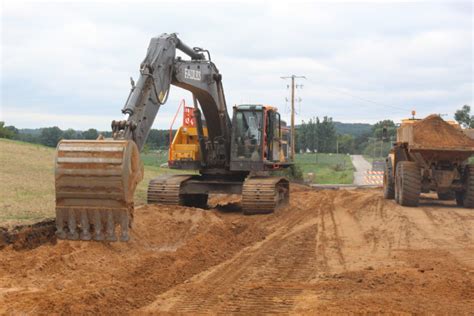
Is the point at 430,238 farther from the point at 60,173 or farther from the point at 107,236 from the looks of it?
the point at 60,173

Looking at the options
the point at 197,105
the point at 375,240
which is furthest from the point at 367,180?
the point at 375,240

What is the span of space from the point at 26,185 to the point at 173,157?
14.7 feet

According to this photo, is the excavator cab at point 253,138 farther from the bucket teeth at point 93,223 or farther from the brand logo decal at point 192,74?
the bucket teeth at point 93,223

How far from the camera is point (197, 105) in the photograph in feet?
52.3

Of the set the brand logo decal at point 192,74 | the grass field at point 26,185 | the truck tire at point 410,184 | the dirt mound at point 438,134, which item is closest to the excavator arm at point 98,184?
the grass field at point 26,185

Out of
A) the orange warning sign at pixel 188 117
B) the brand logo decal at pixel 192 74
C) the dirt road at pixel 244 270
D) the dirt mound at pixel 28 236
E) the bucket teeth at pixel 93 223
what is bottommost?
the dirt road at pixel 244 270

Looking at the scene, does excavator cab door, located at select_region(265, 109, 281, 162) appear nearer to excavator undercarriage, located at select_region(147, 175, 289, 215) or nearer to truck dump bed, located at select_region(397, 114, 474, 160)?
excavator undercarriage, located at select_region(147, 175, 289, 215)

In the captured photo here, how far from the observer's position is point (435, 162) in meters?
18.1

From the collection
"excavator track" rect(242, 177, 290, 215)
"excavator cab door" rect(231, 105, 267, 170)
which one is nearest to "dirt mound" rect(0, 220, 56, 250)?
"excavator track" rect(242, 177, 290, 215)

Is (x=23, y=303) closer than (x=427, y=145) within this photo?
Yes

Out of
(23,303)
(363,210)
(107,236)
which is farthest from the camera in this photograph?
(363,210)

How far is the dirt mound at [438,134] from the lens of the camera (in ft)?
57.5

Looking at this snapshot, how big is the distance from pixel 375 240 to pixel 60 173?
5.85 m

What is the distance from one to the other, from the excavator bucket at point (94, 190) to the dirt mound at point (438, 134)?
1102 cm
